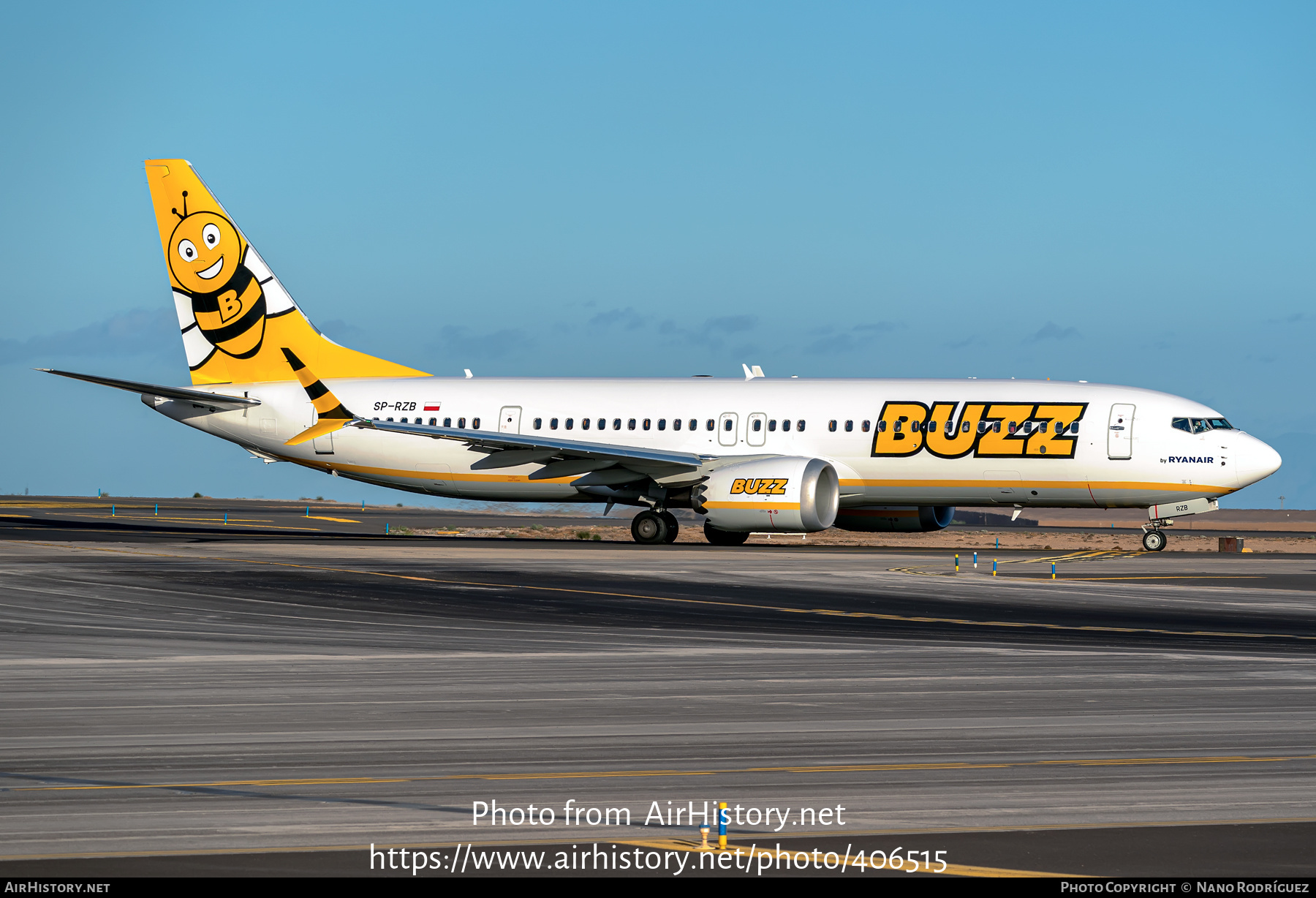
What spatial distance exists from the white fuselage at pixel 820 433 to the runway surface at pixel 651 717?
35.3 ft

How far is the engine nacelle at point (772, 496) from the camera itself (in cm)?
3656

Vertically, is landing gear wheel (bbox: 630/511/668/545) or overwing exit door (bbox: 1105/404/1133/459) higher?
overwing exit door (bbox: 1105/404/1133/459)

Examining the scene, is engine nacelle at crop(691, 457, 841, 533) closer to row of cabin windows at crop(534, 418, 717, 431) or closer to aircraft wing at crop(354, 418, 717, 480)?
aircraft wing at crop(354, 418, 717, 480)

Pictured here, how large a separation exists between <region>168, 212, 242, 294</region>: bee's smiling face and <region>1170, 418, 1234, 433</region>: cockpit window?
28.2 meters

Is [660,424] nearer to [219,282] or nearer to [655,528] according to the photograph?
[655,528]

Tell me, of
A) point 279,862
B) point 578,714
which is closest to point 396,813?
point 279,862

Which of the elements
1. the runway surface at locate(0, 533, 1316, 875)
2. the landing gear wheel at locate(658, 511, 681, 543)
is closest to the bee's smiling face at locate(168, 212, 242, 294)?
the landing gear wheel at locate(658, 511, 681, 543)

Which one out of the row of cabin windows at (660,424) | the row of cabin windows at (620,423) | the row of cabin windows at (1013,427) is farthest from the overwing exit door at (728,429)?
the row of cabin windows at (1013,427)

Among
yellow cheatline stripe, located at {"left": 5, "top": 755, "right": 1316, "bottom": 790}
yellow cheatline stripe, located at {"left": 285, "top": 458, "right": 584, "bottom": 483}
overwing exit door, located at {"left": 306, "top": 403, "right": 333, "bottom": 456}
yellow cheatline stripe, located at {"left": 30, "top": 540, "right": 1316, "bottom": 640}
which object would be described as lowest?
yellow cheatline stripe, located at {"left": 5, "top": 755, "right": 1316, "bottom": 790}

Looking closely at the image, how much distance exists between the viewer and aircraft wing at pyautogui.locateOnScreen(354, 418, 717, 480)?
126 feet

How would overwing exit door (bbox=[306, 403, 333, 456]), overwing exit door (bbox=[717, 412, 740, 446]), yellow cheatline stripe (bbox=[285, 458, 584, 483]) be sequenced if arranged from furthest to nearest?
overwing exit door (bbox=[306, 403, 333, 456]) < yellow cheatline stripe (bbox=[285, 458, 584, 483]) < overwing exit door (bbox=[717, 412, 740, 446])

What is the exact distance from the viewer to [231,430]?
144 feet

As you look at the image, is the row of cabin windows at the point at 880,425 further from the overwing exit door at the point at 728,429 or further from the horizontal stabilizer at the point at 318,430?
the horizontal stabilizer at the point at 318,430

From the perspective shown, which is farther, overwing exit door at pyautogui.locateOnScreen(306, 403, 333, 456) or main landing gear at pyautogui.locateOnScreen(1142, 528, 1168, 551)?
overwing exit door at pyautogui.locateOnScreen(306, 403, 333, 456)
